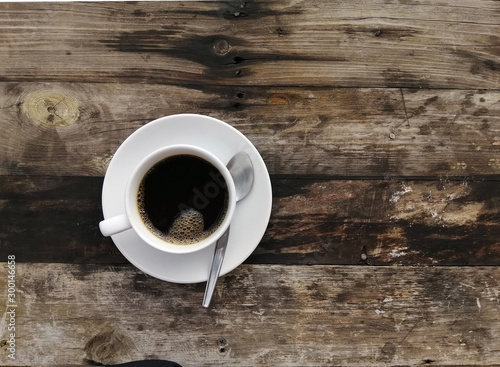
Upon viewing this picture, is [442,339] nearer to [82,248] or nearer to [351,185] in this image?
[351,185]

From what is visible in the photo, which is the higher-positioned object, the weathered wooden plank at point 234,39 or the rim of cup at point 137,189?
the weathered wooden plank at point 234,39

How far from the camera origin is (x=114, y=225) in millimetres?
801

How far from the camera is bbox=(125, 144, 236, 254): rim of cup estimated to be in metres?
0.81

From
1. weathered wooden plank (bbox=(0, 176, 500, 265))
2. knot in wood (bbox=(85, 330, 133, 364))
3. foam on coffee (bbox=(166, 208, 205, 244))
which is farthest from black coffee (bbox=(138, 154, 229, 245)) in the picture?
knot in wood (bbox=(85, 330, 133, 364))

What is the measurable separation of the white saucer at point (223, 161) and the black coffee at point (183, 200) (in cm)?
3

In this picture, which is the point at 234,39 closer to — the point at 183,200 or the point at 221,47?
the point at 221,47

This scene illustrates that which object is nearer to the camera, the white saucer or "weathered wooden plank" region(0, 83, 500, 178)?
the white saucer

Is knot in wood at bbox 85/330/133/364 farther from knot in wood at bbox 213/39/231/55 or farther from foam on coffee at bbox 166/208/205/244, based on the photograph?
knot in wood at bbox 213/39/231/55

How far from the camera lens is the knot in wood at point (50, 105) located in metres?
0.98

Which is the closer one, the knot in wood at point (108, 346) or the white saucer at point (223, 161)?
the white saucer at point (223, 161)

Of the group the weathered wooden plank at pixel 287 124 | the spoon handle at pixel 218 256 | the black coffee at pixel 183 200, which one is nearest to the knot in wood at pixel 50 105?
the weathered wooden plank at pixel 287 124

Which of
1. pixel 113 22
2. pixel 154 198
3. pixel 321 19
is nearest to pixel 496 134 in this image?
pixel 321 19

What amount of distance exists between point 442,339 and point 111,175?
0.71 metres

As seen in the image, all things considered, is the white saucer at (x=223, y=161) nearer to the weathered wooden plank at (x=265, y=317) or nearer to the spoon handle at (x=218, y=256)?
the spoon handle at (x=218, y=256)
